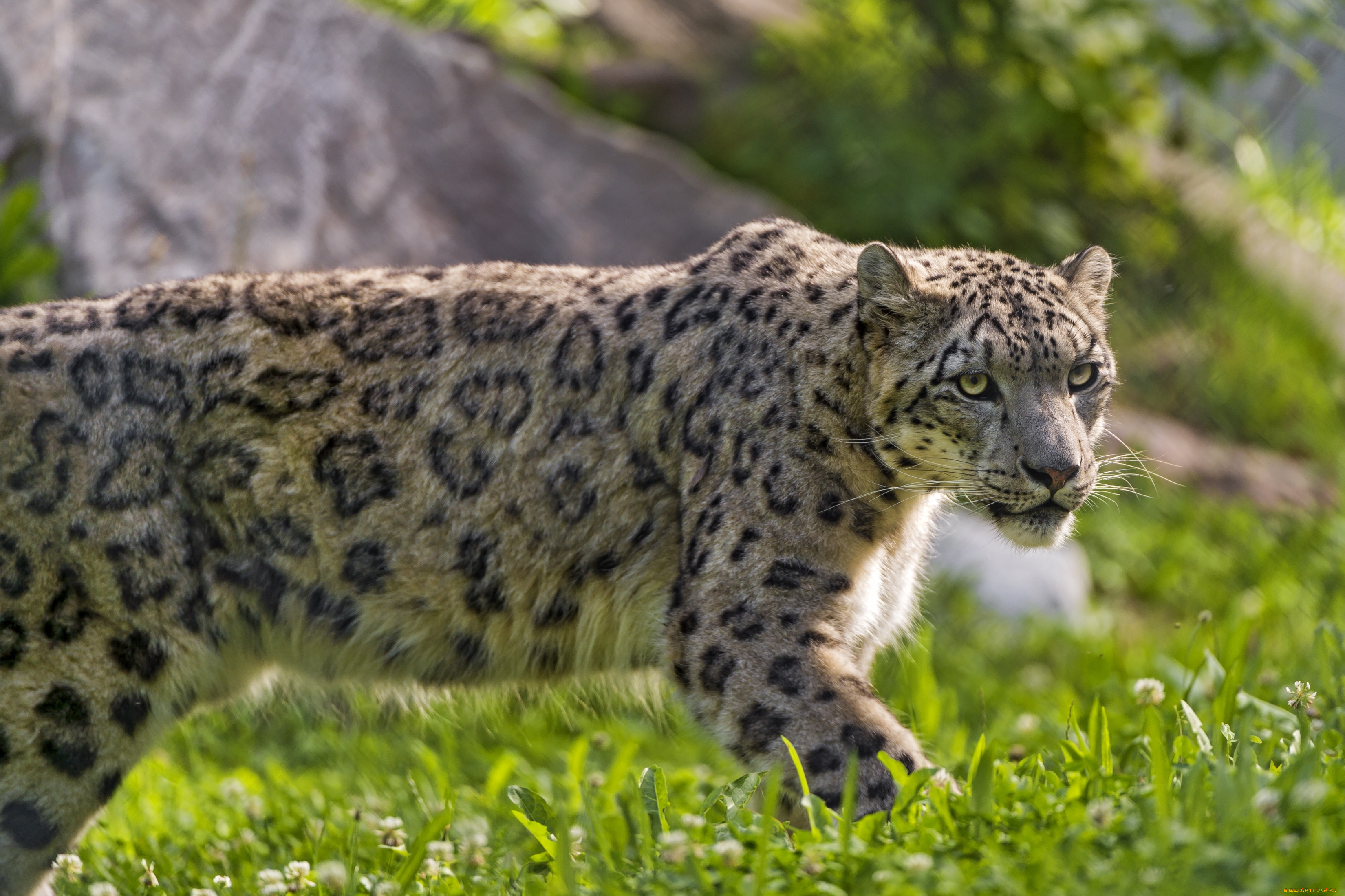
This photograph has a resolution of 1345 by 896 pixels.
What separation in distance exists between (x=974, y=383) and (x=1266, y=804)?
1.72m

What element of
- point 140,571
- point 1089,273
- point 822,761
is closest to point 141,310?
point 140,571

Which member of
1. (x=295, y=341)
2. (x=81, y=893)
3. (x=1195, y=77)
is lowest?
(x=81, y=893)

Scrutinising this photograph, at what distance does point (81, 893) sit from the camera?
4434 millimetres

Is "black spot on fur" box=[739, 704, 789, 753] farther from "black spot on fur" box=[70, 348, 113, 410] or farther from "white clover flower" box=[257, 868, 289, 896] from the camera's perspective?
"black spot on fur" box=[70, 348, 113, 410]

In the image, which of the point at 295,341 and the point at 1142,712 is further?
the point at 1142,712

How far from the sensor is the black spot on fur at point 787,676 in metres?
4.08

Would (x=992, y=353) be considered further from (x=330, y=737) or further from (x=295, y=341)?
(x=330, y=737)

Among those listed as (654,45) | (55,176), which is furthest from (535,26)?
(55,176)

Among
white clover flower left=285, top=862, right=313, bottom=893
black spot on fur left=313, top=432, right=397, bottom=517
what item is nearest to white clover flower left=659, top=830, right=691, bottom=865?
white clover flower left=285, top=862, right=313, bottom=893

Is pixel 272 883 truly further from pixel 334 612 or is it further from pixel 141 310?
pixel 141 310

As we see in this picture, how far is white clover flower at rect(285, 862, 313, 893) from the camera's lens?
13.6 ft

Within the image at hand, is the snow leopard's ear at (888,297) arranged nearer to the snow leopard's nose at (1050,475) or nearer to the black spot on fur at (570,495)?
the snow leopard's nose at (1050,475)

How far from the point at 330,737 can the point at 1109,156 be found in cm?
867

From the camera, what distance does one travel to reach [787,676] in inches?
161
